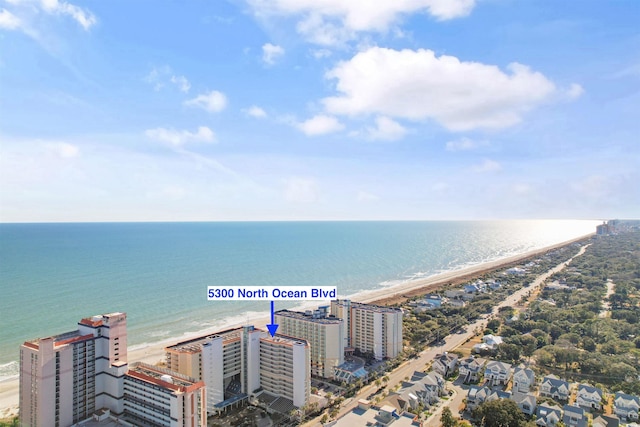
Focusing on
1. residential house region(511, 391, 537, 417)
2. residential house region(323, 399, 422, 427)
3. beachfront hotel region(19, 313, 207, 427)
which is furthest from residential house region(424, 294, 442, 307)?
beachfront hotel region(19, 313, 207, 427)

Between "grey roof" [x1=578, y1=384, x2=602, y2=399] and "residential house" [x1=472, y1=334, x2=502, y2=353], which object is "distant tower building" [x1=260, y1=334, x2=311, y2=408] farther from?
"grey roof" [x1=578, y1=384, x2=602, y2=399]

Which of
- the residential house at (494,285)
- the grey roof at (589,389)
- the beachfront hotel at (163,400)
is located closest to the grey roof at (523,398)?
the grey roof at (589,389)

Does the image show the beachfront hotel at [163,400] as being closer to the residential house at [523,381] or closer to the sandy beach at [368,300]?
the sandy beach at [368,300]

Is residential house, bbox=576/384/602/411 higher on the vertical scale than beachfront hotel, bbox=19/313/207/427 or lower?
lower

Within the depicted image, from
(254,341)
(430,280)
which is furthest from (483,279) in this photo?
(254,341)

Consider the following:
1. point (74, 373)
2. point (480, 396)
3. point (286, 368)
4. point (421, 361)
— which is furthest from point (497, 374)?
point (74, 373)

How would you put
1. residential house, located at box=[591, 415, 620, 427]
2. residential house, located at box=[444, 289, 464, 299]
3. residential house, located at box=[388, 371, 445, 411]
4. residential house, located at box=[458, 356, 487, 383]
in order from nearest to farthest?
residential house, located at box=[591, 415, 620, 427] < residential house, located at box=[388, 371, 445, 411] < residential house, located at box=[458, 356, 487, 383] < residential house, located at box=[444, 289, 464, 299]

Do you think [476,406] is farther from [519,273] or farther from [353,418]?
[519,273]

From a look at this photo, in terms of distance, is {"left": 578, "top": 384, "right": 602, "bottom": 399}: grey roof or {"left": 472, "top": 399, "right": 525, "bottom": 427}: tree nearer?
{"left": 472, "top": 399, "right": 525, "bottom": 427}: tree
